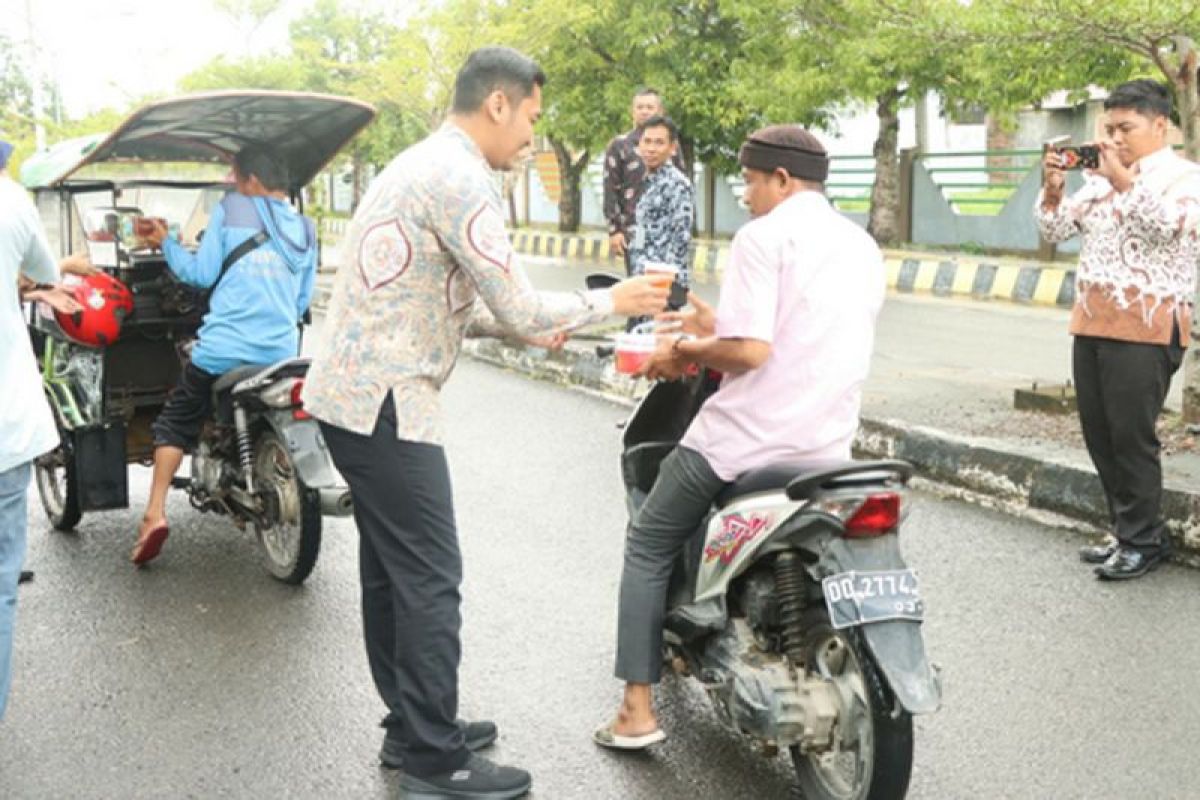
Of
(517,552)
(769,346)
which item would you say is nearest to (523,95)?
(769,346)

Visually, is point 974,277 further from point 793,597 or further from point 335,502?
point 793,597

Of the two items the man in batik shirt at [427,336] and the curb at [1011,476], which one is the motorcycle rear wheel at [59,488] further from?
the curb at [1011,476]

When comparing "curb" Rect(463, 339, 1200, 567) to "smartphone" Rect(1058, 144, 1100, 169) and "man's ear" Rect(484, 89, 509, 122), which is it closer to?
"smartphone" Rect(1058, 144, 1100, 169)

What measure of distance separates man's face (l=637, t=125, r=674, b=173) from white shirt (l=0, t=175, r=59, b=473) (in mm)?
5072

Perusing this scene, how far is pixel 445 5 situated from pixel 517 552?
1660 cm

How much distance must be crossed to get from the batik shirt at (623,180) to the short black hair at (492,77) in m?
6.08

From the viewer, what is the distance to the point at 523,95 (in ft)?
11.1

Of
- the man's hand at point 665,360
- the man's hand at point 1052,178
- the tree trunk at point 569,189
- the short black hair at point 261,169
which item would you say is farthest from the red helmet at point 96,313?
the tree trunk at point 569,189

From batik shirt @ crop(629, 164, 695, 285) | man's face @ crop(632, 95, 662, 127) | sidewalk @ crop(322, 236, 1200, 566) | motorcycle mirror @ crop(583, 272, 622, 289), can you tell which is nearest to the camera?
motorcycle mirror @ crop(583, 272, 622, 289)

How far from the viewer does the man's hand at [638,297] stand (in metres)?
3.37

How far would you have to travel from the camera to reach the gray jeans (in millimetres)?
3742

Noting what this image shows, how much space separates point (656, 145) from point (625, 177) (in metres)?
1.28

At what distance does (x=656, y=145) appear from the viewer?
838 centimetres

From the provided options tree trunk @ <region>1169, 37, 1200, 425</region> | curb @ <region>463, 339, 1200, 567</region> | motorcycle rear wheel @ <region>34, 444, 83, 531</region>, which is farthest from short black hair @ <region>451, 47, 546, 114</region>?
tree trunk @ <region>1169, 37, 1200, 425</region>
